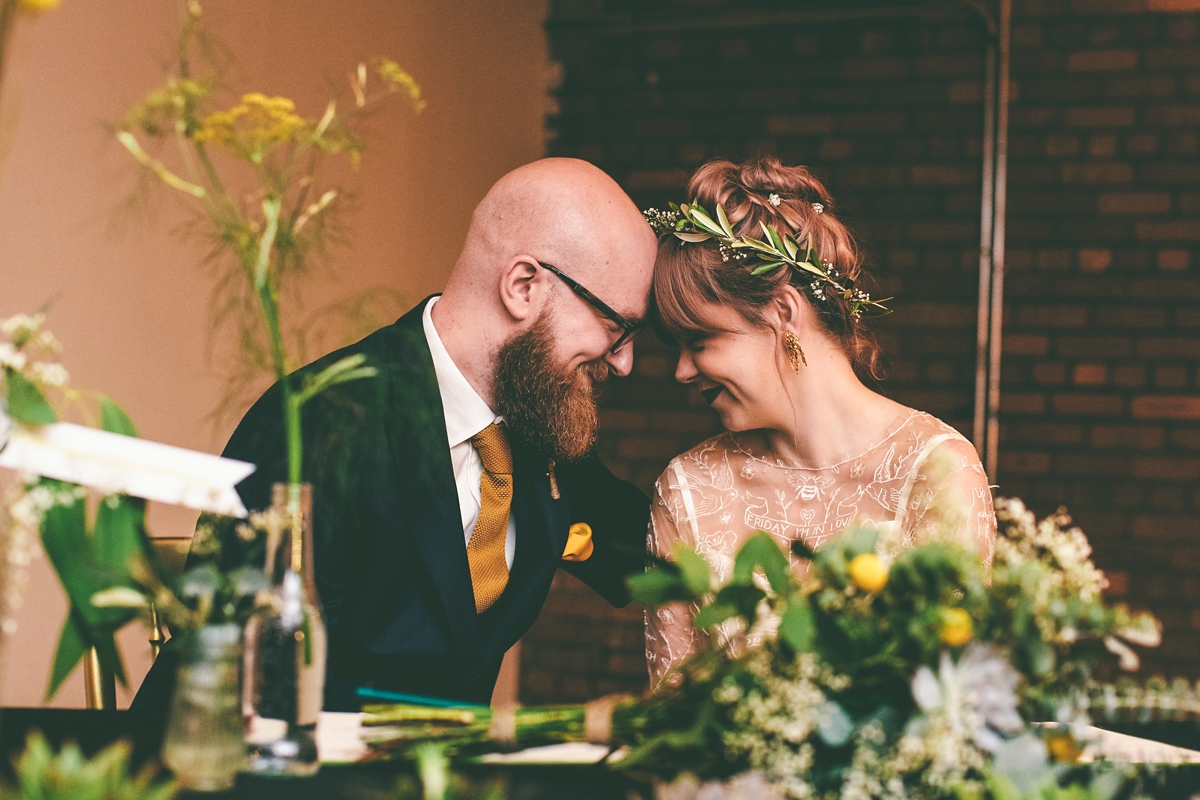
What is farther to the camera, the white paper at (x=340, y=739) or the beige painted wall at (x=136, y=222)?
the beige painted wall at (x=136, y=222)

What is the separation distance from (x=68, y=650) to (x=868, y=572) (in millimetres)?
710

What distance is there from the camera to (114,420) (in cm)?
95

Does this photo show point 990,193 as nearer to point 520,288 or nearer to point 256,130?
point 520,288

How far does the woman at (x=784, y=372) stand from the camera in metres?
1.85

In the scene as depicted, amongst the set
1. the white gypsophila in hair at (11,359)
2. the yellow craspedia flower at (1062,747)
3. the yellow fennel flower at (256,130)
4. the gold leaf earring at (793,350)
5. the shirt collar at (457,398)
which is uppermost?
the gold leaf earring at (793,350)

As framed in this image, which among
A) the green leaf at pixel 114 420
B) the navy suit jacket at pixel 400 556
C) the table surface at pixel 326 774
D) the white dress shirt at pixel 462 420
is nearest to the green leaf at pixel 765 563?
the table surface at pixel 326 774

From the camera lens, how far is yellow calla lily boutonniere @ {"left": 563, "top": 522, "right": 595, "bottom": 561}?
1982mm

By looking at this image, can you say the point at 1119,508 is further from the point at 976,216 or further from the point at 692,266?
the point at 692,266

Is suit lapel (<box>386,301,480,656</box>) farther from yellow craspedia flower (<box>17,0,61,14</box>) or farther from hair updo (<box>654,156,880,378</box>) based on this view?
yellow craspedia flower (<box>17,0,61,14</box>)

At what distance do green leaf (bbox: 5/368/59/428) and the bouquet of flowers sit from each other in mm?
530

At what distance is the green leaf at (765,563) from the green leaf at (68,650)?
59cm

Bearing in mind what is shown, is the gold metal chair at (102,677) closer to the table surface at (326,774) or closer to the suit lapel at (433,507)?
the table surface at (326,774)

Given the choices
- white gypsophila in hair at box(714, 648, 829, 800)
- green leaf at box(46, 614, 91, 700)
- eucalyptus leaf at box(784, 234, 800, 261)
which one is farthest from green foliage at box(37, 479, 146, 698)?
eucalyptus leaf at box(784, 234, 800, 261)

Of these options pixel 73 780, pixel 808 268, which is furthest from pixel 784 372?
pixel 73 780
